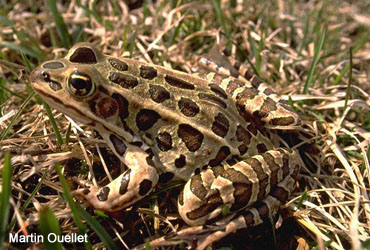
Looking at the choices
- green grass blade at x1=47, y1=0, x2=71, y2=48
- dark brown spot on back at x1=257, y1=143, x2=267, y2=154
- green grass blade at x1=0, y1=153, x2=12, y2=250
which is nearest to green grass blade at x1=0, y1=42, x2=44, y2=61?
green grass blade at x1=47, y1=0, x2=71, y2=48

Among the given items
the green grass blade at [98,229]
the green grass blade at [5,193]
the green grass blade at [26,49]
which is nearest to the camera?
the green grass blade at [5,193]

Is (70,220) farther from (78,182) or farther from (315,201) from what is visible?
(315,201)

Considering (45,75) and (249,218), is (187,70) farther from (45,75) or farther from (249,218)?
(249,218)

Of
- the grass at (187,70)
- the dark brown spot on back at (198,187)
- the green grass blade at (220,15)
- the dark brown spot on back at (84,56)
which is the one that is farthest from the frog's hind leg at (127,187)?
the green grass blade at (220,15)

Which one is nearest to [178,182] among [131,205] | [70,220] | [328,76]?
[131,205]

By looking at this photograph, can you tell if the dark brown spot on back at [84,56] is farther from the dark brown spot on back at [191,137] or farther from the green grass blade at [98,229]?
the green grass blade at [98,229]

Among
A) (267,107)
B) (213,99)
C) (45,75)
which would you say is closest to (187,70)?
(213,99)

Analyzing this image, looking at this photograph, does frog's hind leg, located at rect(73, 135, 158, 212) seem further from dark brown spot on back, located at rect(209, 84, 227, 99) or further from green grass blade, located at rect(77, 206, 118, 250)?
dark brown spot on back, located at rect(209, 84, 227, 99)
